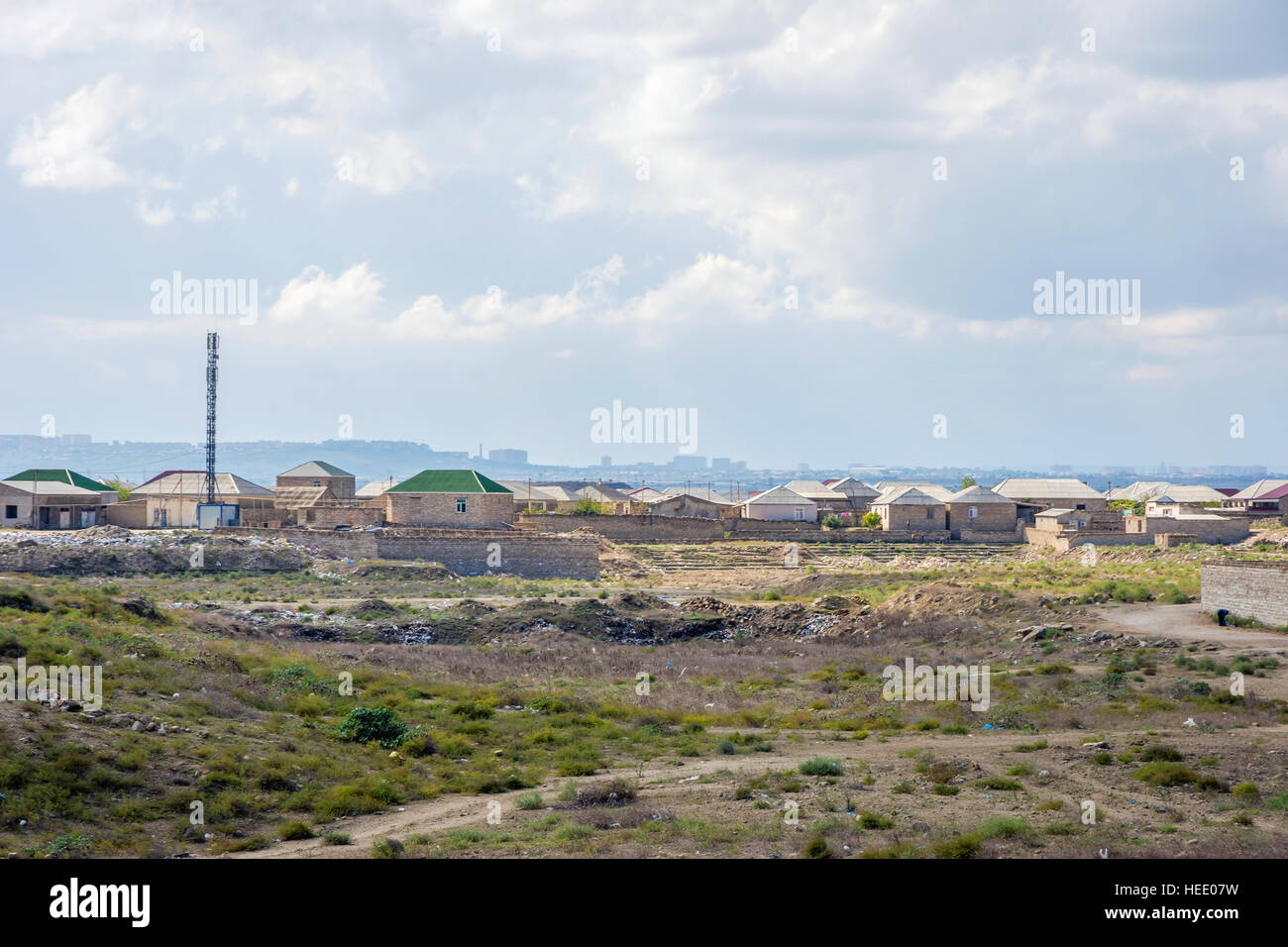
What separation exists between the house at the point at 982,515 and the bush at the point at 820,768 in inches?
2426

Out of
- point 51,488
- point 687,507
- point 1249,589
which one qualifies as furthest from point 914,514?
point 51,488

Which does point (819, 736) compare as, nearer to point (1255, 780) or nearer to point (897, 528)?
point (1255, 780)

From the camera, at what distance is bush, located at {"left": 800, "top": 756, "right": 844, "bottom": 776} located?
15.1 metres

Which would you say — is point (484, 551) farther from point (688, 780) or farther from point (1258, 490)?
point (1258, 490)

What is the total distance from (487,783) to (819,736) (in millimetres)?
6487

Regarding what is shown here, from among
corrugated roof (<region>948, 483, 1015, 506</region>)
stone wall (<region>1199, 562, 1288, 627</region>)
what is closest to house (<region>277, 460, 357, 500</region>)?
corrugated roof (<region>948, 483, 1015, 506</region>)

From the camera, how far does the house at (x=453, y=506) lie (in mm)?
63719

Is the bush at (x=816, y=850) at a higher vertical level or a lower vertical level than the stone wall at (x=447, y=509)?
lower

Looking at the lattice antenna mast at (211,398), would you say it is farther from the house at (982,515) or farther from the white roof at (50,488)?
the house at (982,515)

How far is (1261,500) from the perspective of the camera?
8419 cm

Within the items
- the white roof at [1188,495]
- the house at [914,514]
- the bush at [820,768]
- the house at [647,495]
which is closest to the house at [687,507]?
the house at [914,514]
